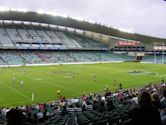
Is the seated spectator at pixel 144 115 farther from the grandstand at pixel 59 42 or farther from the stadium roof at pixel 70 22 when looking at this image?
the stadium roof at pixel 70 22

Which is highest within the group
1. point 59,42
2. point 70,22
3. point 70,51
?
point 70,22

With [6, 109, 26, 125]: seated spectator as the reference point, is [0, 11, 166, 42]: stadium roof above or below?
above

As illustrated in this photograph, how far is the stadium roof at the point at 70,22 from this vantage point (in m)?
74.4

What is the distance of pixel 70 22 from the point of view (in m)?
82.6

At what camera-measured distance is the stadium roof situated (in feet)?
244

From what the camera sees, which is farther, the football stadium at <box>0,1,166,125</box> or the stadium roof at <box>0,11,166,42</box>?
the stadium roof at <box>0,11,166,42</box>

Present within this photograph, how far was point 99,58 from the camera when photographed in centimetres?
8269

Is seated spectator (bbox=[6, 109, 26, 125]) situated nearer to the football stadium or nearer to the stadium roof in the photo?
the football stadium

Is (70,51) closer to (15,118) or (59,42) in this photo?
(59,42)

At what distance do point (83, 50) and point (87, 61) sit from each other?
462 inches

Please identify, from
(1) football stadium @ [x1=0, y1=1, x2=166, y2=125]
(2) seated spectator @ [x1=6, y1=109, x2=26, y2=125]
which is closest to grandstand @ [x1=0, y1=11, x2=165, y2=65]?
(1) football stadium @ [x1=0, y1=1, x2=166, y2=125]

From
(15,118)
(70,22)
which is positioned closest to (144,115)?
(15,118)

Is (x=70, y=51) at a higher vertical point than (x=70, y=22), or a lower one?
lower

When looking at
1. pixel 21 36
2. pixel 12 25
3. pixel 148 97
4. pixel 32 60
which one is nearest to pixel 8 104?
pixel 148 97
